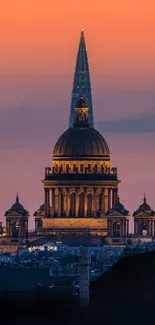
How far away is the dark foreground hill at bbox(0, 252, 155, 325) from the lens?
57344 mm

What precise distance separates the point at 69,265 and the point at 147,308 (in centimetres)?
9891

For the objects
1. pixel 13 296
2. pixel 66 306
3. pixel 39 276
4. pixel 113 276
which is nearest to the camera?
pixel 66 306

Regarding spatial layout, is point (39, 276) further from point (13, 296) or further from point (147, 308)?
point (147, 308)

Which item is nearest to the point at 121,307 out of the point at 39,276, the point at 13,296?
the point at 13,296

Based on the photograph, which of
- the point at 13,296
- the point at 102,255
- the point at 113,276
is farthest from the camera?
the point at 102,255

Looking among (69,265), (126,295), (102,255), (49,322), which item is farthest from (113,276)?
(102,255)

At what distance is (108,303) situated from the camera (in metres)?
60.2

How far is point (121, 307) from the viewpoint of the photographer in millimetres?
59281

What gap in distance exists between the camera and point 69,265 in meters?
159

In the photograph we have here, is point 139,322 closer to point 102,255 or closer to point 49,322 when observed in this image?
point 49,322

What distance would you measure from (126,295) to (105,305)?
4.21 ft

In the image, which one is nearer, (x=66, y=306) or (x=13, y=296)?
(x=66, y=306)

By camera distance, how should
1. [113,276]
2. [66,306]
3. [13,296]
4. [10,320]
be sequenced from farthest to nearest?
[13,296]
[113,276]
[66,306]
[10,320]

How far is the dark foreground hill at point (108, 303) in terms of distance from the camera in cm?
5734
